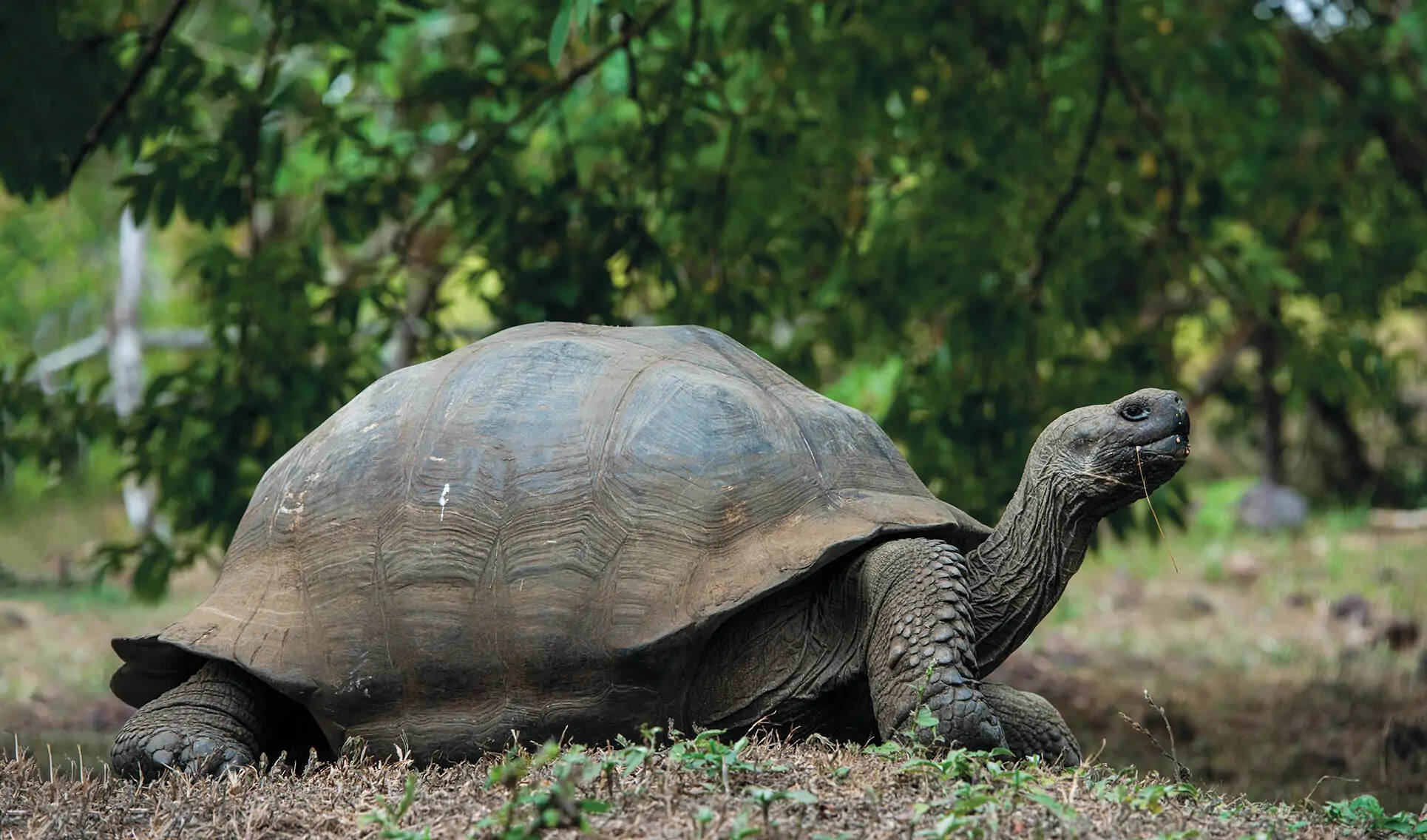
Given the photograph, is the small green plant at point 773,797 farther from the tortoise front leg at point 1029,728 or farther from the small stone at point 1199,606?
the small stone at point 1199,606

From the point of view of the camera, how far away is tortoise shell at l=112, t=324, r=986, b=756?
10.3ft

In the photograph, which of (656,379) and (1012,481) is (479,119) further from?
(656,379)

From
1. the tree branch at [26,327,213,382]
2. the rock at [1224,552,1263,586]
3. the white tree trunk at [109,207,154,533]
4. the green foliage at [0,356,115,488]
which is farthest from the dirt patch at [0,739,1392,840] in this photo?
the tree branch at [26,327,213,382]

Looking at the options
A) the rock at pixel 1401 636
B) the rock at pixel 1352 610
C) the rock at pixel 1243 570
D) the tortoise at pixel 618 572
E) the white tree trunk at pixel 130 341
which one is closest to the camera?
the tortoise at pixel 618 572

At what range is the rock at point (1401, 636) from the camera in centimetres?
762

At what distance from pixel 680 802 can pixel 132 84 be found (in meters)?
3.61

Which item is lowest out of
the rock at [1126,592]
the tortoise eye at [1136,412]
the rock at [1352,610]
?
the rock at [1126,592]

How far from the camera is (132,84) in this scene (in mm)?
4859

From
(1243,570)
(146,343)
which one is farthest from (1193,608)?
(146,343)

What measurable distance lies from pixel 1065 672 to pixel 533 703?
499cm

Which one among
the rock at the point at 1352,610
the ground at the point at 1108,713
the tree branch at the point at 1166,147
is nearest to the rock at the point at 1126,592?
the ground at the point at 1108,713

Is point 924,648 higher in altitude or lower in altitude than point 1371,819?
higher

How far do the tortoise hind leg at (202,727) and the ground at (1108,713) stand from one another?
0.68ft

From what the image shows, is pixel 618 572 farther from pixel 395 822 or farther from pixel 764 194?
pixel 764 194
